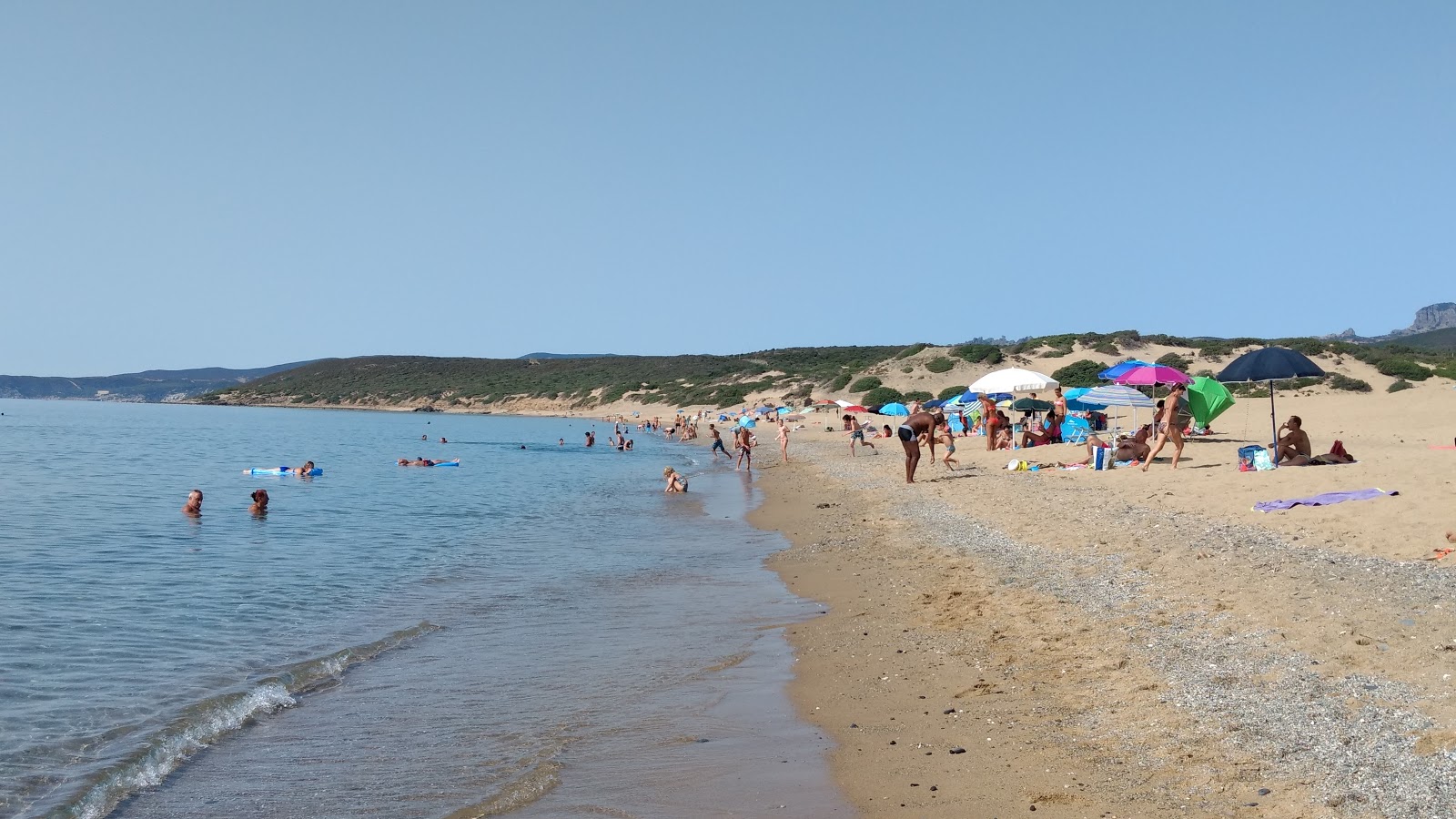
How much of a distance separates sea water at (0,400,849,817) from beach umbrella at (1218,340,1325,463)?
8.53 metres

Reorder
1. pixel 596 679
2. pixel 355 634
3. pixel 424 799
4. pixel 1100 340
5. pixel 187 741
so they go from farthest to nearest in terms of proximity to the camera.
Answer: pixel 1100 340 → pixel 355 634 → pixel 596 679 → pixel 187 741 → pixel 424 799

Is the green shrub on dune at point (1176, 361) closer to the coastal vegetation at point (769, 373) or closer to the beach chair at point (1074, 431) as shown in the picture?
the coastal vegetation at point (769, 373)

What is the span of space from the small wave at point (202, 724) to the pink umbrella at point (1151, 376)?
16937 mm

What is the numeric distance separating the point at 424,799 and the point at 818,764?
2.17 m

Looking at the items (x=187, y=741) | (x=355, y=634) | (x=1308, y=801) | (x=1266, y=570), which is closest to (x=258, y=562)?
(x=355, y=634)

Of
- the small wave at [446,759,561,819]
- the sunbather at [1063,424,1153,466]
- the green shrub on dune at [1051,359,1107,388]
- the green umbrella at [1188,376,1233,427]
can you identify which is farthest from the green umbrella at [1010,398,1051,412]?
the small wave at [446,759,561,819]

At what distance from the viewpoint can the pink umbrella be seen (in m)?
21.3

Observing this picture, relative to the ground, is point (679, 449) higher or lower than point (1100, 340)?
lower

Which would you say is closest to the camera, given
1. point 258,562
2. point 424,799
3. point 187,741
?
point 424,799

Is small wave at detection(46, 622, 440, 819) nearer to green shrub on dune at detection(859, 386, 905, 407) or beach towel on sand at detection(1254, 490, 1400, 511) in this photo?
beach towel on sand at detection(1254, 490, 1400, 511)

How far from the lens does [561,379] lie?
376 feet

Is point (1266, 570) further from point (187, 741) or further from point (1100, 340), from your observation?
point (1100, 340)

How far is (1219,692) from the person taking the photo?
6.04m

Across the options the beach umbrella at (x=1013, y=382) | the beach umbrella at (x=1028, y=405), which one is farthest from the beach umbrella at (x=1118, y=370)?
Answer: the beach umbrella at (x=1028, y=405)
